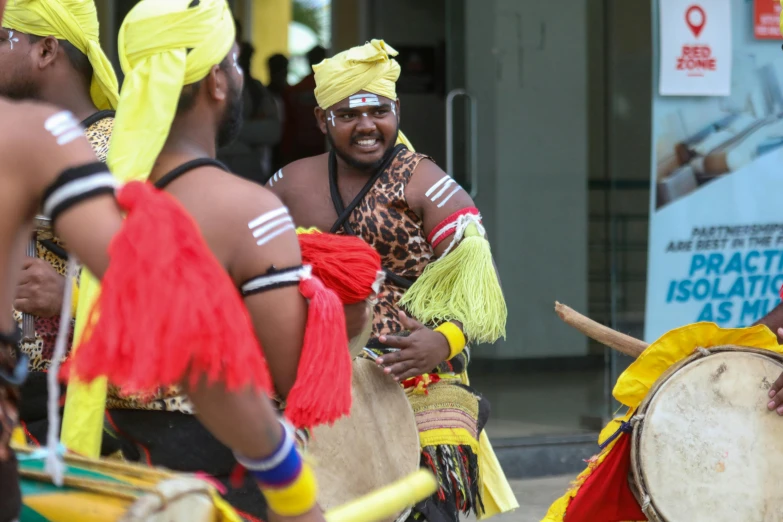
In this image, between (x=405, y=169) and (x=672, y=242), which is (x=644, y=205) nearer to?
(x=672, y=242)

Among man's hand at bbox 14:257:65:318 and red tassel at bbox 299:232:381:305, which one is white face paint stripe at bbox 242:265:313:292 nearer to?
red tassel at bbox 299:232:381:305

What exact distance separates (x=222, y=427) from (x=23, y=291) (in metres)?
1.20

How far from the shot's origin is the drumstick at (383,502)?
7.34 feet

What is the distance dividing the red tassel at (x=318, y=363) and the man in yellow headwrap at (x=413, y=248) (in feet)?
4.30

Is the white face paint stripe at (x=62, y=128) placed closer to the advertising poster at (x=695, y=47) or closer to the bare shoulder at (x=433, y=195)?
the bare shoulder at (x=433, y=195)

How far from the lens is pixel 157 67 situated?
8.13 ft

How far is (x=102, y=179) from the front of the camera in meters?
2.02

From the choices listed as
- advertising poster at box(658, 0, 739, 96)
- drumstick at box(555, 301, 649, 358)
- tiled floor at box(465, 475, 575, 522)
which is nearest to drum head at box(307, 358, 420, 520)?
drumstick at box(555, 301, 649, 358)

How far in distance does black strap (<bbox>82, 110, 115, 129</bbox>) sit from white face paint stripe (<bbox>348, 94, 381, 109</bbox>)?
949mm

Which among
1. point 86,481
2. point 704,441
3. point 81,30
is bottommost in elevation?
point 704,441

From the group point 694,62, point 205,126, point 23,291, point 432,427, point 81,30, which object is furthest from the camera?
point 694,62

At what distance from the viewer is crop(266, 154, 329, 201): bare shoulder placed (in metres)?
4.27

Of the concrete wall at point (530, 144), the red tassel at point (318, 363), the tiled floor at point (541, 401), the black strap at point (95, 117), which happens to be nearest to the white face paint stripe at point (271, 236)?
the red tassel at point (318, 363)

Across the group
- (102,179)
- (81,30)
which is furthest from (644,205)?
(102,179)
